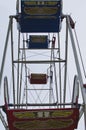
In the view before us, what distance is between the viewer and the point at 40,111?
28.6 ft

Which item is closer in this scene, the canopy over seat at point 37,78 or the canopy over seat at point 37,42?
the canopy over seat at point 37,42

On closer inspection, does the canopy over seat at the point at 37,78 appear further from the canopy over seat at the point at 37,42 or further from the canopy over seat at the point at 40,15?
the canopy over seat at the point at 40,15

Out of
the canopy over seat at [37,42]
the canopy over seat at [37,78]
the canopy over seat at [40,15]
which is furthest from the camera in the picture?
the canopy over seat at [37,78]

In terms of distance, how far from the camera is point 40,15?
11.9 meters

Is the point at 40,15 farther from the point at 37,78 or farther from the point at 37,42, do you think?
the point at 37,78

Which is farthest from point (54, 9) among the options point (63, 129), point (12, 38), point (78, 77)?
point (63, 129)

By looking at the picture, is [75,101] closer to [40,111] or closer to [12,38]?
[40,111]

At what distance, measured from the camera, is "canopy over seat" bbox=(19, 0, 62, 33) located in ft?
38.4

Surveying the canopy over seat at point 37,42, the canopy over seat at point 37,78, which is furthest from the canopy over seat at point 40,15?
the canopy over seat at point 37,78

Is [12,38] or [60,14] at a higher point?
[60,14]

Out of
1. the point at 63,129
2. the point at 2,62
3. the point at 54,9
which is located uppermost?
the point at 54,9

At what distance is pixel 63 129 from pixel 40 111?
25.1 inches

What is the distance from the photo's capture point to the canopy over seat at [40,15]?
11711 millimetres

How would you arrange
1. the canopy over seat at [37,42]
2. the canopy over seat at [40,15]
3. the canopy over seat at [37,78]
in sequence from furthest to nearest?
1. the canopy over seat at [37,78]
2. the canopy over seat at [37,42]
3. the canopy over seat at [40,15]
